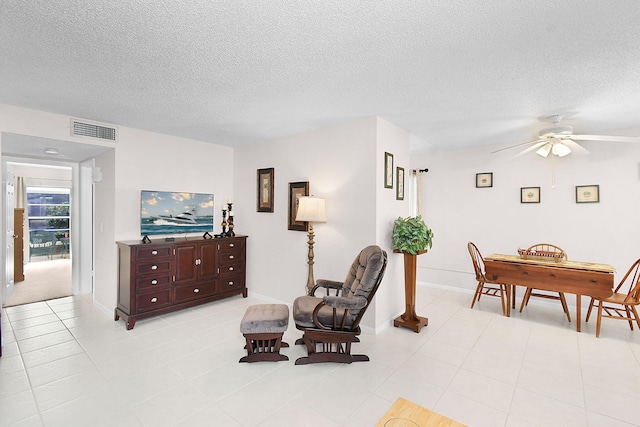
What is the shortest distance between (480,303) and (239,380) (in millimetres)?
3728

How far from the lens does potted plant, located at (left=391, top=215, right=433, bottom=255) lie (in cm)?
338

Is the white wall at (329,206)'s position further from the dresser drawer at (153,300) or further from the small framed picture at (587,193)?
the small framed picture at (587,193)

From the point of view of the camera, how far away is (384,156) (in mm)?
3512

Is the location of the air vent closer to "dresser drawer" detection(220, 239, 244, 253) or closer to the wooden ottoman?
"dresser drawer" detection(220, 239, 244, 253)

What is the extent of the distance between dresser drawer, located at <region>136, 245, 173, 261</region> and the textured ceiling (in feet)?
5.25

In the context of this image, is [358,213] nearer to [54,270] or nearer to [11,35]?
[11,35]

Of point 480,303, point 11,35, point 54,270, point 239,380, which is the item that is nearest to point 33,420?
point 239,380

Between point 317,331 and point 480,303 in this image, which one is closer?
point 317,331

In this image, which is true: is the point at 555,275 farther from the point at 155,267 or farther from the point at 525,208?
the point at 155,267

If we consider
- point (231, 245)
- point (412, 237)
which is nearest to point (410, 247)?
point (412, 237)

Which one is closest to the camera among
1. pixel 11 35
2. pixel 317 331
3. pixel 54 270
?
pixel 11 35

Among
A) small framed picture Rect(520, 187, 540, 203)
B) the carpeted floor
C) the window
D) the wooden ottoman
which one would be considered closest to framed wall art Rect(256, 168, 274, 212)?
the wooden ottoman

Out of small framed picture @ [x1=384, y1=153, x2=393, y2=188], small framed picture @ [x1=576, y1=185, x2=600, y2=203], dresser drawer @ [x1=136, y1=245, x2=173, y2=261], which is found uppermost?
small framed picture @ [x1=384, y1=153, x2=393, y2=188]

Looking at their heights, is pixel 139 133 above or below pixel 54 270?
above
